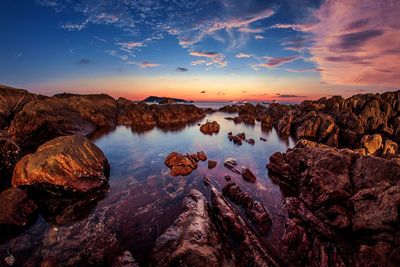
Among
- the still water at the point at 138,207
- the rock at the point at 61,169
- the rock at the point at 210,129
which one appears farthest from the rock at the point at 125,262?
the rock at the point at 210,129

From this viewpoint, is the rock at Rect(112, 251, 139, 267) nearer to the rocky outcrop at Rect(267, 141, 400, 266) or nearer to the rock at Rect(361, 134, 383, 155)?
the rocky outcrop at Rect(267, 141, 400, 266)

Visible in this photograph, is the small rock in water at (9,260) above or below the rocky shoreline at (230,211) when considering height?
below

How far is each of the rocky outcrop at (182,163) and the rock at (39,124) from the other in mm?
20737

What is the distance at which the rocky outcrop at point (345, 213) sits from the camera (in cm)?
847

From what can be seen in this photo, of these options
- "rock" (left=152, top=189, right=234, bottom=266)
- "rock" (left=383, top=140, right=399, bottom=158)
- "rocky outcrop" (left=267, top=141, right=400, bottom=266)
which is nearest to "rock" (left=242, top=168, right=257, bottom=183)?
"rocky outcrop" (left=267, top=141, right=400, bottom=266)

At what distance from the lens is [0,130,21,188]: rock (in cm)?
1554

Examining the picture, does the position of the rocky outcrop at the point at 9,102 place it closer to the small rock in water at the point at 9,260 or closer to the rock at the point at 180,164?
the rock at the point at 180,164

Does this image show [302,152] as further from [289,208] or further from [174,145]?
[174,145]

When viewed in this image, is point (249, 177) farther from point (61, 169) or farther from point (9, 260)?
point (9, 260)

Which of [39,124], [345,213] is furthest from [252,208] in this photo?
[39,124]

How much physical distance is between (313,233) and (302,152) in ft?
38.7

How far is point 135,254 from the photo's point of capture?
10133 millimetres

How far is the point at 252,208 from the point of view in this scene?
44.8 feet

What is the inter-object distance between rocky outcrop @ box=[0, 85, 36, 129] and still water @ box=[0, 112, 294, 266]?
1707 cm
